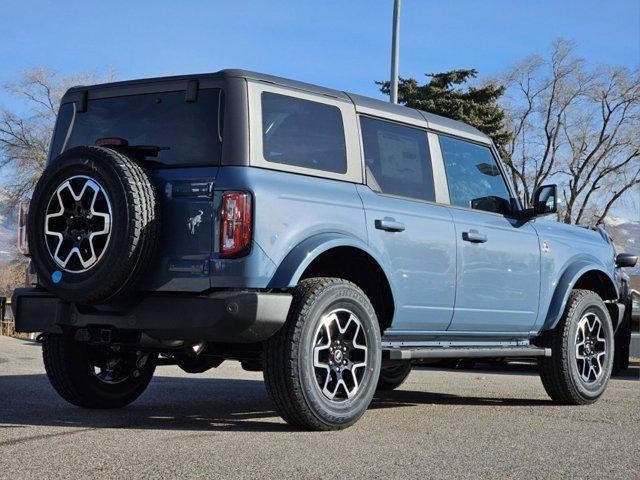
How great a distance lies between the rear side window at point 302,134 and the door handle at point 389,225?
0.40 metres

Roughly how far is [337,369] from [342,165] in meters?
1.29

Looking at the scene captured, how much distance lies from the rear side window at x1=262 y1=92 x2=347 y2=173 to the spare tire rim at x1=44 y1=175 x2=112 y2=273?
100 centimetres

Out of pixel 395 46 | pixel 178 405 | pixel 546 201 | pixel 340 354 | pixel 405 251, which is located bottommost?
pixel 178 405

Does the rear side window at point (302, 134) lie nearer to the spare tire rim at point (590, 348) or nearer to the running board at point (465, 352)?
the running board at point (465, 352)

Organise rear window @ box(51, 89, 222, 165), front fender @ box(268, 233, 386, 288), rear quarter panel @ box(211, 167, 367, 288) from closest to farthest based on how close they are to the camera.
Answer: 1. rear quarter panel @ box(211, 167, 367, 288)
2. front fender @ box(268, 233, 386, 288)
3. rear window @ box(51, 89, 222, 165)

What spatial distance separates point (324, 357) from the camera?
6.05 m

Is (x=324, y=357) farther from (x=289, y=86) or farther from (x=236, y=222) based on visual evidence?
(x=289, y=86)

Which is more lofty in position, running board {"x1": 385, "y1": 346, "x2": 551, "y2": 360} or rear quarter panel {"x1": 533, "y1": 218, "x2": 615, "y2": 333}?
rear quarter panel {"x1": 533, "y1": 218, "x2": 615, "y2": 333}

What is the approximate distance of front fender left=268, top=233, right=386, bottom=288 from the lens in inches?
227

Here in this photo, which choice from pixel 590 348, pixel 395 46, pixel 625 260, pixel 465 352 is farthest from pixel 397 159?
pixel 395 46

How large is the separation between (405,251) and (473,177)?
143cm

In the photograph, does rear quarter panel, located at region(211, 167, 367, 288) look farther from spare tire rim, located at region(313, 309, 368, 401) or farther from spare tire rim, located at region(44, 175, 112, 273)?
spare tire rim, located at region(44, 175, 112, 273)

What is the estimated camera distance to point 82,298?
5734mm

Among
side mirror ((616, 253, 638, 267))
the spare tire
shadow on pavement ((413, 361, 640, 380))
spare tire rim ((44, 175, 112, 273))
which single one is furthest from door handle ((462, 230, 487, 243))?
shadow on pavement ((413, 361, 640, 380))
